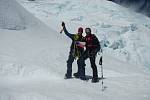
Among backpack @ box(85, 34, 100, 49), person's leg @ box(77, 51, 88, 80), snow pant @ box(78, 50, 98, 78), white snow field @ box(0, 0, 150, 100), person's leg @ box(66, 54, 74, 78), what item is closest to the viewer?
white snow field @ box(0, 0, 150, 100)

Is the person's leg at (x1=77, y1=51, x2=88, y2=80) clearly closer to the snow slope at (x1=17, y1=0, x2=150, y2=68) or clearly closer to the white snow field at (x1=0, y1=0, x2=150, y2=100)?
the white snow field at (x1=0, y1=0, x2=150, y2=100)

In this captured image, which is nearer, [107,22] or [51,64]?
[51,64]

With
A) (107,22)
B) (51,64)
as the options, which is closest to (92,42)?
(51,64)

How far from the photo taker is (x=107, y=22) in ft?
117

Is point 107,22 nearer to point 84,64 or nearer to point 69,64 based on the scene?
point 69,64

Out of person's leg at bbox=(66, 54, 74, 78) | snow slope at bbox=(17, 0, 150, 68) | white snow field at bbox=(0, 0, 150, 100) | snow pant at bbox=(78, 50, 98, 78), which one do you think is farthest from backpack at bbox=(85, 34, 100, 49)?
snow slope at bbox=(17, 0, 150, 68)

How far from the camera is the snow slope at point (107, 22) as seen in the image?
3192 cm

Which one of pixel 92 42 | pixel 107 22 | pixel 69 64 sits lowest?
pixel 69 64

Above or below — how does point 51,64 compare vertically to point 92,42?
below

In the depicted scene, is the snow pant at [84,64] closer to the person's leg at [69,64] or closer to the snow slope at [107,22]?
the person's leg at [69,64]

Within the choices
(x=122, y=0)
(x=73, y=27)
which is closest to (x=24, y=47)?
(x=73, y=27)

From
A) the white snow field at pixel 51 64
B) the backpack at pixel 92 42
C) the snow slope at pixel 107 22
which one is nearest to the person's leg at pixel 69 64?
the white snow field at pixel 51 64

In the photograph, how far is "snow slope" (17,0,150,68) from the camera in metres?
31.9

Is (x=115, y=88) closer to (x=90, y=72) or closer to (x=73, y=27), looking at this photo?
(x=90, y=72)
